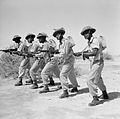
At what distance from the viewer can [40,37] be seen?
785 cm

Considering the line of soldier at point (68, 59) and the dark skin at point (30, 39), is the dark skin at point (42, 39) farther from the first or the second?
the dark skin at point (30, 39)

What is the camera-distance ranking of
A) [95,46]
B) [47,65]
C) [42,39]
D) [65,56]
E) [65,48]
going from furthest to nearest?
[42,39] < [47,65] < [65,56] < [65,48] < [95,46]

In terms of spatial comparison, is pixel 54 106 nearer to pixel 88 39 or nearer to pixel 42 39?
pixel 88 39

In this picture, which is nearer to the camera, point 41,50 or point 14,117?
point 14,117

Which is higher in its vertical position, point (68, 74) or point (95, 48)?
point (95, 48)

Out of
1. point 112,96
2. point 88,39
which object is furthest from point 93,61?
point 112,96

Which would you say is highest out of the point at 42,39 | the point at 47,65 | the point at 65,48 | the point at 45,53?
the point at 42,39

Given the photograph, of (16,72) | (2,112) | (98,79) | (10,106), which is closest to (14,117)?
(2,112)

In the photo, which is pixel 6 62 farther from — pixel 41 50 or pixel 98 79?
pixel 98 79

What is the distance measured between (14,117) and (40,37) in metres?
Result: 3.31

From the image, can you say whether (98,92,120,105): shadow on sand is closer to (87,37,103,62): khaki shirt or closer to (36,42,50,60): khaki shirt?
(87,37,103,62): khaki shirt

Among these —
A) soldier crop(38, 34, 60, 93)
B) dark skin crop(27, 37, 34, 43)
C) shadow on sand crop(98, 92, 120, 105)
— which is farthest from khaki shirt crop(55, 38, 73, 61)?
dark skin crop(27, 37, 34, 43)

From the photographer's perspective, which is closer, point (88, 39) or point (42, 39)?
point (88, 39)

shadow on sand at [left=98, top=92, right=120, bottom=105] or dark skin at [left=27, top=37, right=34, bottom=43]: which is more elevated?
dark skin at [left=27, top=37, right=34, bottom=43]
